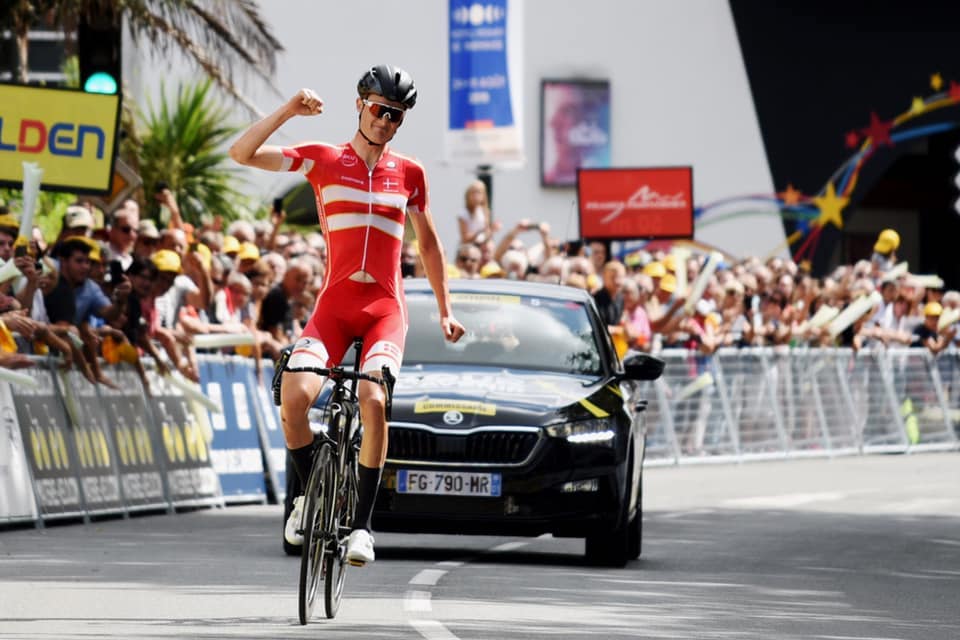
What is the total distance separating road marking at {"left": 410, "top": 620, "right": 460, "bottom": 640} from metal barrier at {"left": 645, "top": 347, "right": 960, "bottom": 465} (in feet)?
50.4

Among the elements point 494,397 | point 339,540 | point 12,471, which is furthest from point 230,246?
point 339,540

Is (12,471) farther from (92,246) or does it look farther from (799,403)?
(799,403)

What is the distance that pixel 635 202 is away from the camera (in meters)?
27.8

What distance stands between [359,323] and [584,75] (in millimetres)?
31973

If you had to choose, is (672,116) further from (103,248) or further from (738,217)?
(103,248)

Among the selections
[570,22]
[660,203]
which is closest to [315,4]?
[570,22]

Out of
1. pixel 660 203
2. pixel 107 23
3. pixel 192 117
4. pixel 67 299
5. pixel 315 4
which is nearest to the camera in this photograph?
pixel 67 299

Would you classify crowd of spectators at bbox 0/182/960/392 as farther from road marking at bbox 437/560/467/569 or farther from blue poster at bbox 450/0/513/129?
road marking at bbox 437/560/467/569

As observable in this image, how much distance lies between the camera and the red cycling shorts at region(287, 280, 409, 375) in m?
11.0

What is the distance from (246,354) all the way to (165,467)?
6.61 ft

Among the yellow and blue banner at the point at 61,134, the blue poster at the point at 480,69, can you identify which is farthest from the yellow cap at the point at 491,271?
the yellow and blue banner at the point at 61,134

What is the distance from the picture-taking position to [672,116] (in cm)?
4338

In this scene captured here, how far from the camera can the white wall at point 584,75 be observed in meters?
41.2

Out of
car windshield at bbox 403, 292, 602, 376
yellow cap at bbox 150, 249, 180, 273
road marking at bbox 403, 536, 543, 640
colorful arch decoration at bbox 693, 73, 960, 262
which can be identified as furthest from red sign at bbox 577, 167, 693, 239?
colorful arch decoration at bbox 693, 73, 960, 262
